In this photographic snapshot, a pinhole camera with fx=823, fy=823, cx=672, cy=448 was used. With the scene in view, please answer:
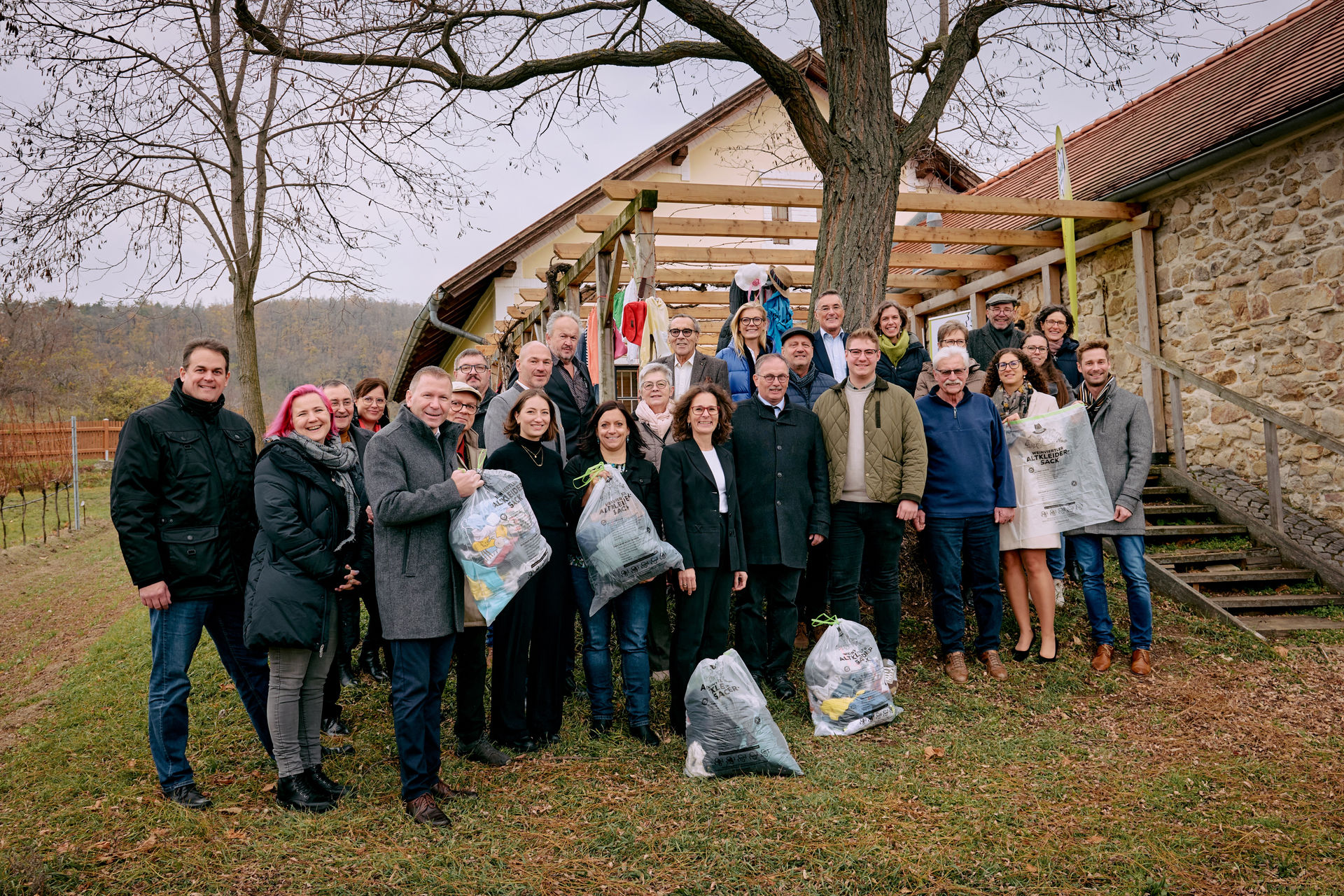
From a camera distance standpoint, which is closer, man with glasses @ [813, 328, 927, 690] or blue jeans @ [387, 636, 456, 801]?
blue jeans @ [387, 636, 456, 801]

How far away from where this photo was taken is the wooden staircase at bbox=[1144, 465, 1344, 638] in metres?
6.15

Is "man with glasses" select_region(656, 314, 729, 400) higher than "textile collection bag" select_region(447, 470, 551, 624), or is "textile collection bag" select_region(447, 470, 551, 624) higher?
"man with glasses" select_region(656, 314, 729, 400)

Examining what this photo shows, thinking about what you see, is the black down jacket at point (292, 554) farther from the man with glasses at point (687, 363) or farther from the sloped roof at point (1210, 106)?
the sloped roof at point (1210, 106)

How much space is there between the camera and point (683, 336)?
5.05m

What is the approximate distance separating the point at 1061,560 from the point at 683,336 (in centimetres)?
338

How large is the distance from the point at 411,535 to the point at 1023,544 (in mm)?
3729

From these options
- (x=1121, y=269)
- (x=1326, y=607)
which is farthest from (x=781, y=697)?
(x=1121, y=269)

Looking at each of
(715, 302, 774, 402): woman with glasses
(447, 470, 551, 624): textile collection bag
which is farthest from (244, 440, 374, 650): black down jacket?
(715, 302, 774, 402): woman with glasses

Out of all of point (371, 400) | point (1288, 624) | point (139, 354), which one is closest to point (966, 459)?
point (1288, 624)

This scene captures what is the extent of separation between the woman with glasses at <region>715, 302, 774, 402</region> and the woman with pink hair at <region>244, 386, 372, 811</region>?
8.19 feet

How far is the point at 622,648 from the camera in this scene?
167 inches

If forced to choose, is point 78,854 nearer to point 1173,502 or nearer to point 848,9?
point 848,9

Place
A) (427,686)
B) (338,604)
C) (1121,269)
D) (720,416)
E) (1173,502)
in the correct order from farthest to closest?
(1121,269) < (1173,502) < (720,416) < (338,604) < (427,686)

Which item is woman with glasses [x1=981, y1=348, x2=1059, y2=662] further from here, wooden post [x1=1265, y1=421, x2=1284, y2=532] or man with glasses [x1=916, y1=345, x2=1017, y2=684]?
wooden post [x1=1265, y1=421, x2=1284, y2=532]
